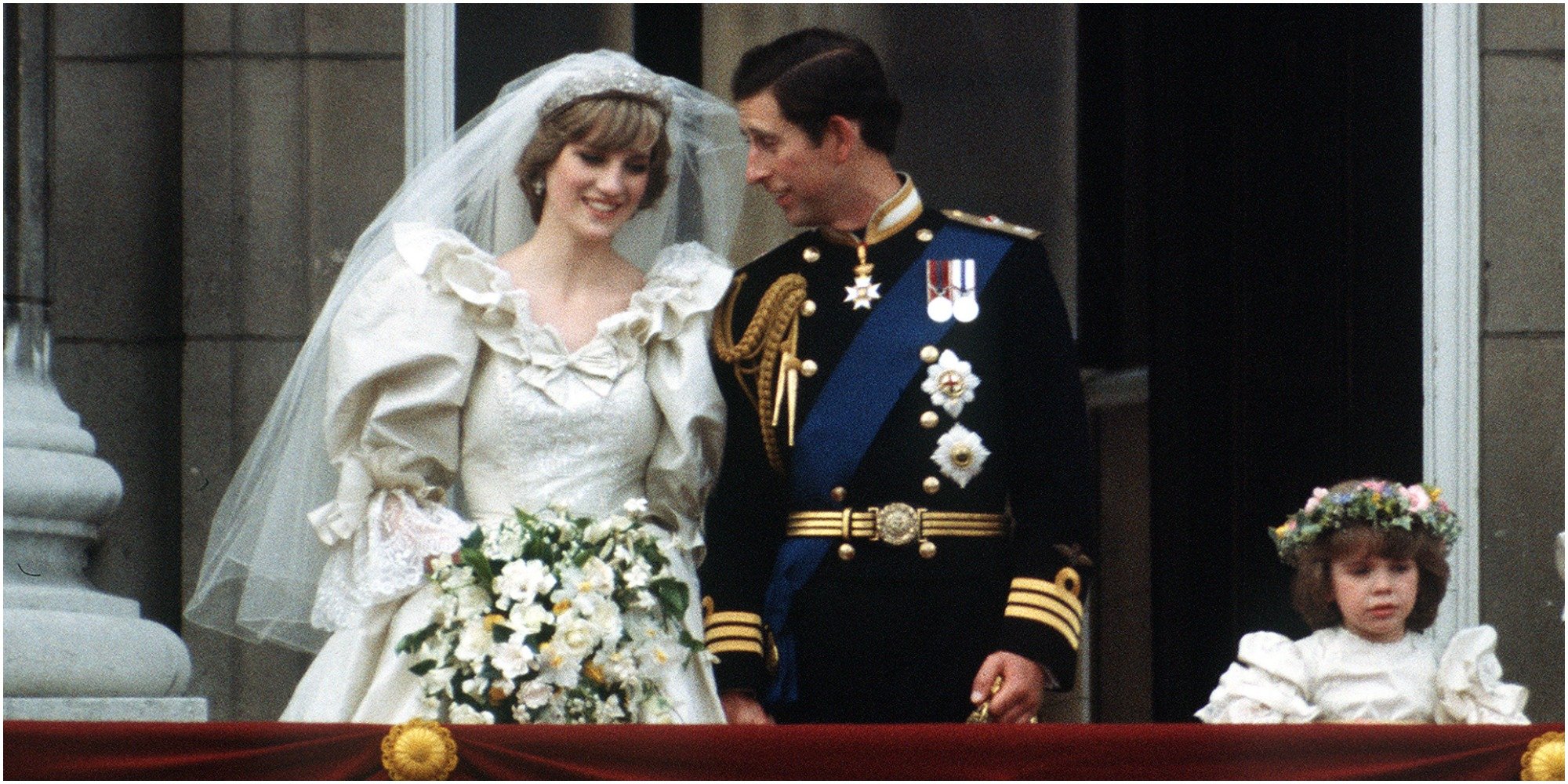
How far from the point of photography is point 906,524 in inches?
195

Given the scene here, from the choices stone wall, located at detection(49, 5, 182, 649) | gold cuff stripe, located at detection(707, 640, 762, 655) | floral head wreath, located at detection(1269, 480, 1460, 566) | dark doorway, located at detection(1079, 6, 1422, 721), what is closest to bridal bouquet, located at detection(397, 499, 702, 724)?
gold cuff stripe, located at detection(707, 640, 762, 655)

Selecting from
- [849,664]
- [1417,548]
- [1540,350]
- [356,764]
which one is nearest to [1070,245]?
[1540,350]

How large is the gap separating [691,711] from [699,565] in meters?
0.30

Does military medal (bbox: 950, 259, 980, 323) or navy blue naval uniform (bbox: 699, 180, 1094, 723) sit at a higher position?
military medal (bbox: 950, 259, 980, 323)

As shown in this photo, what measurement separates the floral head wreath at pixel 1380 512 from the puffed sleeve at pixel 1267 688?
0.78ft

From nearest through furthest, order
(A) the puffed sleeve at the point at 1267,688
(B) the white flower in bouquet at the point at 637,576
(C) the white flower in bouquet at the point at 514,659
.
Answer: (C) the white flower in bouquet at the point at 514,659
(B) the white flower in bouquet at the point at 637,576
(A) the puffed sleeve at the point at 1267,688

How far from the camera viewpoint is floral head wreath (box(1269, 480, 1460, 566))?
17.6 feet

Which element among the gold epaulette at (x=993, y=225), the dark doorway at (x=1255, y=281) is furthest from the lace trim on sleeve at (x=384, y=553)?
the dark doorway at (x=1255, y=281)

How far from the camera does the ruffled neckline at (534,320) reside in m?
5.21

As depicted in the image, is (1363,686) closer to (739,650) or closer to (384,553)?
(739,650)

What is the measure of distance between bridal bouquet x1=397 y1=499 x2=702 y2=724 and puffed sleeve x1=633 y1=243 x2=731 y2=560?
0.41m

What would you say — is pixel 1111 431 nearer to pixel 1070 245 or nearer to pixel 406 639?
pixel 1070 245

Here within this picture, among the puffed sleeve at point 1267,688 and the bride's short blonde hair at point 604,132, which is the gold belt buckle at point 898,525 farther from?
the bride's short blonde hair at point 604,132

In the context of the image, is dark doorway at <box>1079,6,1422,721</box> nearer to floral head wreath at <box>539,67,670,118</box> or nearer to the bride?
the bride
